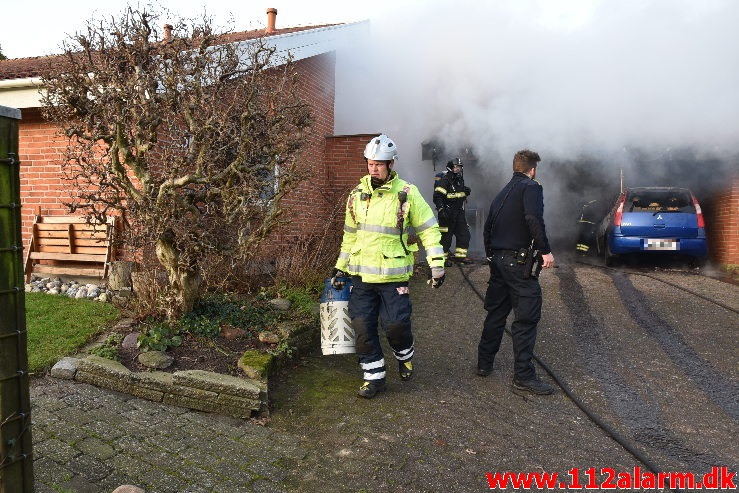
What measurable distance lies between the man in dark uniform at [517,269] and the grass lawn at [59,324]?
334 centimetres

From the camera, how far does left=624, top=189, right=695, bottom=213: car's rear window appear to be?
9.19m

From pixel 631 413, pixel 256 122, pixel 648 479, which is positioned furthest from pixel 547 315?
pixel 256 122

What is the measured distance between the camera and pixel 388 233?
405 cm

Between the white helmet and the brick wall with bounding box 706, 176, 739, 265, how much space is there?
8.00 m

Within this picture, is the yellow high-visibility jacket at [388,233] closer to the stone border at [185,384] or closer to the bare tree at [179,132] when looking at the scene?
the bare tree at [179,132]

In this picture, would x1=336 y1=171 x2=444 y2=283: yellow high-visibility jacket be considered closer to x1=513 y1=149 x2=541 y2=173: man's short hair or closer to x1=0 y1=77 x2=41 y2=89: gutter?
x1=513 y1=149 x2=541 y2=173: man's short hair

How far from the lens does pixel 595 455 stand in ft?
10.8

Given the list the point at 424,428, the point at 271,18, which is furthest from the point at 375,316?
the point at 271,18

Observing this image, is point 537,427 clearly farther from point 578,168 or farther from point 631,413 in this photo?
point 578,168

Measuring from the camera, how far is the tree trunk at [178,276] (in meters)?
4.51

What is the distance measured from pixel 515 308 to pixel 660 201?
20.8 ft

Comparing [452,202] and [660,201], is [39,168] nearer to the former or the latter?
[452,202]

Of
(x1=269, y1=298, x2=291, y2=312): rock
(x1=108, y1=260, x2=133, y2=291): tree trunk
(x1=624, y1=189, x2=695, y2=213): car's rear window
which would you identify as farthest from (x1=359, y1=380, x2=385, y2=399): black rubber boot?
(x1=624, y1=189, x2=695, y2=213): car's rear window

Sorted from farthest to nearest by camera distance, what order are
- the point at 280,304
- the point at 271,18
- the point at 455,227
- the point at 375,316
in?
1. the point at 271,18
2. the point at 455,227
3. the point at 280,304
4. the point at 375,316
